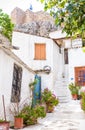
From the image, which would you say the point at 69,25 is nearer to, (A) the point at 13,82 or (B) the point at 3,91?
(B) the point at 3,91

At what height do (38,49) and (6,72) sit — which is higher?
(38,49)

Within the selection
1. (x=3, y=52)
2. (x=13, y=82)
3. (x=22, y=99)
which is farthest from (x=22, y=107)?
(x=3, y=52)

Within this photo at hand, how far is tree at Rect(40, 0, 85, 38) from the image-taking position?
454 centimetres

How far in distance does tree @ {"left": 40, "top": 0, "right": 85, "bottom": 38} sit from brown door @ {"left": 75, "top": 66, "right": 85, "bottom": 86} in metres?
16.7

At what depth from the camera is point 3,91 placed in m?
9.37

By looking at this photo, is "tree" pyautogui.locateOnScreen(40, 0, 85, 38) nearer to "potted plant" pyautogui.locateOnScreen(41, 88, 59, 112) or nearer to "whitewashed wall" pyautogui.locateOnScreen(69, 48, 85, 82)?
"potted plant" pyautogui.locateOnScreen(41, 88, 59, 112)

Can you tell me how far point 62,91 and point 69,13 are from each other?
16559mm

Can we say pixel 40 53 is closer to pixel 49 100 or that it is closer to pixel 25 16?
pixel 49 100

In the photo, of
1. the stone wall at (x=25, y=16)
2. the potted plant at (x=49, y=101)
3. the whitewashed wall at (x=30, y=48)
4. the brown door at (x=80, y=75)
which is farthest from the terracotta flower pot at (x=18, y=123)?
the stone wall at (x=25, y=16)

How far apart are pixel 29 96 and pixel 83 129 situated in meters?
5.01

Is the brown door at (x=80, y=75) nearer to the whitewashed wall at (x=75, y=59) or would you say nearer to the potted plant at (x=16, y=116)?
the whitewashed wall at (x=75, y=59)

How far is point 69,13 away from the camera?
4.68 metres

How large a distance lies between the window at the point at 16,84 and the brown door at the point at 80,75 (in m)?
10.4

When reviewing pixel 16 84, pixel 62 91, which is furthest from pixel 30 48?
pixel 16 84
